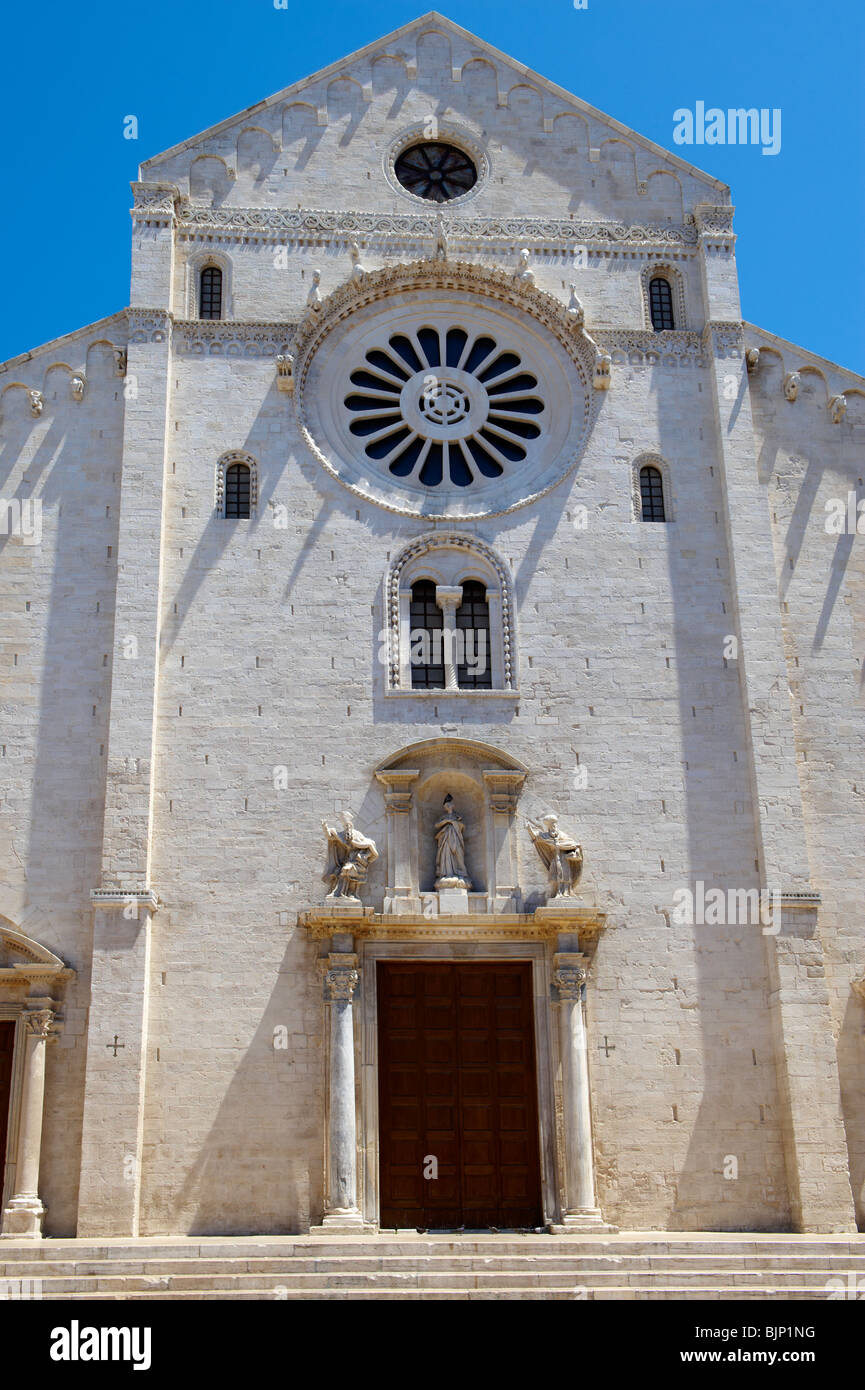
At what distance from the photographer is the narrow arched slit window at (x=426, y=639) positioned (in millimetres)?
22516

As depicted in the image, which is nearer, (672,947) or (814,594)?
(672,947)

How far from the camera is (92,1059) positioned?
64.1ft

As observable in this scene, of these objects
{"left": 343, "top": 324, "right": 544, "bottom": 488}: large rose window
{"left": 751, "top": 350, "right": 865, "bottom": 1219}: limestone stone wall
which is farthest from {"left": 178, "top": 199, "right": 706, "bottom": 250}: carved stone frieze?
{"left": 751, "top": 350, "right": 865, "bottom": 1219}: limestone stone wall

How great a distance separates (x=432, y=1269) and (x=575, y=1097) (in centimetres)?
400

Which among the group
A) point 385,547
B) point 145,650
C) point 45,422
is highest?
point 45,422

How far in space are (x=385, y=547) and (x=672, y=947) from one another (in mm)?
7198

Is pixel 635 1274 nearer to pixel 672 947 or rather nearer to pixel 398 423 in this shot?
pixel 672 947

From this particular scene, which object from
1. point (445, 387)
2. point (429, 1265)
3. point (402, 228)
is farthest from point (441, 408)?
point (429, 1265)

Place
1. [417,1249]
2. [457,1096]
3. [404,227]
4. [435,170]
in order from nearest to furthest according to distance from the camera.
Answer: [417,1249]
[457,1096]
[404,227]
[435,170]

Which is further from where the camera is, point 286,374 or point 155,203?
point 155,203

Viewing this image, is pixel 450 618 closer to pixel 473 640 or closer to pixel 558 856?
pixel 473 640

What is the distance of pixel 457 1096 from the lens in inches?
795

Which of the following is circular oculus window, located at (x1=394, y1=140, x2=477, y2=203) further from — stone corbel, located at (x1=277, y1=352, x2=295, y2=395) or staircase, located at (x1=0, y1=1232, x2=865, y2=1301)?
staircase, located at (x1=0, y1=1232, x2=865, y2=1301)
